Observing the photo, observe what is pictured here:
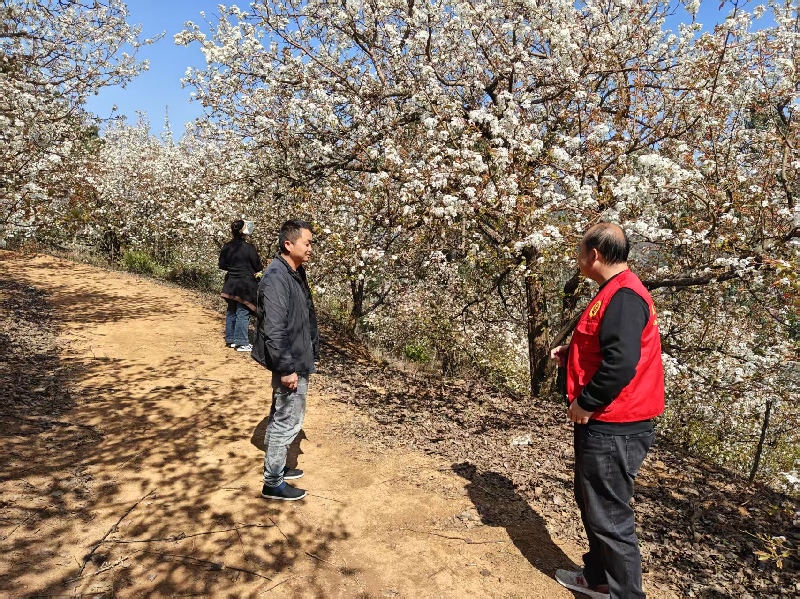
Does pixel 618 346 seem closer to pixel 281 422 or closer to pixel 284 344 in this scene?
pixel 284 344

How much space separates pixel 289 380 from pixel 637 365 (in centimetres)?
248

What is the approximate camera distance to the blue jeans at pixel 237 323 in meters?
8.52

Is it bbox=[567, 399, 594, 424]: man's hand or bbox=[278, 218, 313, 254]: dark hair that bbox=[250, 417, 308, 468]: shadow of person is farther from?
bbox=[567, 399, 594, 424]: man's hand

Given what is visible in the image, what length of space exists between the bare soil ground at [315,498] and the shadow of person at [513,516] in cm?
2

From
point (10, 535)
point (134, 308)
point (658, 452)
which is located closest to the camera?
point (10, 535)

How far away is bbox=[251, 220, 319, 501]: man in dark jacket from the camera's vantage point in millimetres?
3938

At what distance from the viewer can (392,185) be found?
25.1 ft

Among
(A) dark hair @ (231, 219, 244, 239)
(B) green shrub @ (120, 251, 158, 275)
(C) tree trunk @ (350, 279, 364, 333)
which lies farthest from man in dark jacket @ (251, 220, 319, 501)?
(B) green shrub @ (120, 251, 158, 275)

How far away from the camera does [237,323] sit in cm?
855

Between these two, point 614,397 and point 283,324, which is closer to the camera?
point 614,397

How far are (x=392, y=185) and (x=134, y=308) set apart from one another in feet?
22.1

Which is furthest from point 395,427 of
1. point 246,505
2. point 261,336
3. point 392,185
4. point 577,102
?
point 577,102

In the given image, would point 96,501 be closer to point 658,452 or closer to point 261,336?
point 261,336

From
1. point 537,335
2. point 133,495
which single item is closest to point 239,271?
point 133,495
